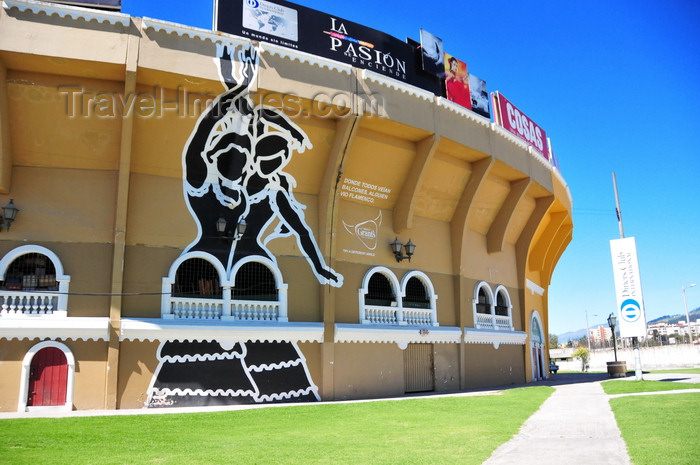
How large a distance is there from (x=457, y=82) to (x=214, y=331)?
13.4 metres

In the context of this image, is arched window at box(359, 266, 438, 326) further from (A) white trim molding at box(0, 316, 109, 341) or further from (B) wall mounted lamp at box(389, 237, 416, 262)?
(A) white trim molding at box(0, 316, 109, 341)

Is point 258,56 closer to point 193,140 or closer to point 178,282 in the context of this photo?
point 193,140

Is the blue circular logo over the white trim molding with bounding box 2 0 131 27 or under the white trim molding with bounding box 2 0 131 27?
under

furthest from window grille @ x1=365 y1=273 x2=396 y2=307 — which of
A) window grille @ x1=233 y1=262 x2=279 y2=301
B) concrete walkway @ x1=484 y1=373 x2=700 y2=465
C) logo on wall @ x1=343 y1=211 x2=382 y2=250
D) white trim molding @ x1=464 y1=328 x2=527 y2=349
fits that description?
concrete walkway @ x1=484 y1=373 x2=700 y2=465

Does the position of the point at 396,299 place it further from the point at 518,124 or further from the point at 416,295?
the point at 518,124

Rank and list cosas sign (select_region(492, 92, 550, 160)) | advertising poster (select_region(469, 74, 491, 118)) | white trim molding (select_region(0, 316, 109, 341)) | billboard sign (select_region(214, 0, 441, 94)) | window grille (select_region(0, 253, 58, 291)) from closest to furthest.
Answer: white trim molding (select_region(0, 316, 109, 341)) → window grille (select_region(0, 253, 58, 291)) → billboard sign (select_region(214, 0, 441, 94)) → advertising poster (select_region(469, 74, 491, 118)) → cosas sign (select_region(492, 92, 550, 160))

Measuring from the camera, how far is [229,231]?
16.8 m

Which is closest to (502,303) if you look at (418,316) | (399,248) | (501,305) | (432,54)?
(501,305)

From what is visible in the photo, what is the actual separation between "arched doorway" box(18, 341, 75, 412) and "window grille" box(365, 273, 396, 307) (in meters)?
9.34

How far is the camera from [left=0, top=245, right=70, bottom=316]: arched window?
14.4m

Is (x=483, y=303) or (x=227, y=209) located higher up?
(x=227, y=209)

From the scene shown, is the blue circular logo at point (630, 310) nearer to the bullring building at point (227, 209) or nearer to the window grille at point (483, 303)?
the window grille at point (483, 303)

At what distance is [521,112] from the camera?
1027 inches

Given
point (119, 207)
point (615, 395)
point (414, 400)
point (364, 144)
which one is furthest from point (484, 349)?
point (119, 207)
